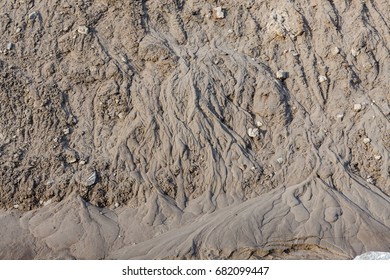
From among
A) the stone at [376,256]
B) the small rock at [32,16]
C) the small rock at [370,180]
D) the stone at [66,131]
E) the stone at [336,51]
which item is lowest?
the small rock at [370,180]

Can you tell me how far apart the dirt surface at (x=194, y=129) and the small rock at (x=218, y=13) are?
0.09ft

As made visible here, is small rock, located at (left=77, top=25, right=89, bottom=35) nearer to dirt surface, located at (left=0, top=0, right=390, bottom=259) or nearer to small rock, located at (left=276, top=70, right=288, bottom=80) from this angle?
dirt surface, located at (left=0, top=0, right=390, bottom=259)

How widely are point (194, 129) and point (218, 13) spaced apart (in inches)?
78.5

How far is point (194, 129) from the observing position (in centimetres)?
767

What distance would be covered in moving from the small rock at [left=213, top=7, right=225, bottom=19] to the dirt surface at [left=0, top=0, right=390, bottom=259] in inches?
1.1

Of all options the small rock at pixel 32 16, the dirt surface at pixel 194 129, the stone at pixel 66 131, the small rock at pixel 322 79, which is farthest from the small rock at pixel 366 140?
the small rock at pixel 32 16

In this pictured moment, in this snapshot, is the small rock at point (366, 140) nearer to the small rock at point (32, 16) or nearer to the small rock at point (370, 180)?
the small rock at point (370, 180)

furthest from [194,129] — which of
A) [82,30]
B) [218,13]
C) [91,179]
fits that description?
[82,30]

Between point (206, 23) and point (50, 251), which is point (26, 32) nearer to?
point (206, 23)

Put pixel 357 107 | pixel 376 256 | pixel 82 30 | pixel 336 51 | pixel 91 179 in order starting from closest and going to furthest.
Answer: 1. pixel 376 256
2. pixel 91 179
3. pixel 357 107
4. pixel 82 30
5. pixel 336 51

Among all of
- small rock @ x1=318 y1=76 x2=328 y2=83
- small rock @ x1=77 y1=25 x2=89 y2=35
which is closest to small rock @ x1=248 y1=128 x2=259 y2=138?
small rock @ x1=318 y1=76 x2=328 y2=83

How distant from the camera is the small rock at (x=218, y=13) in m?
8.44

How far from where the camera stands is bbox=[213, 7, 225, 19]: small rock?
8438 mm

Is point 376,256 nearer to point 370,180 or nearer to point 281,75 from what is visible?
point 370,180
